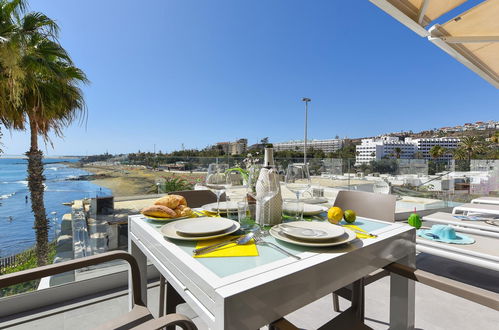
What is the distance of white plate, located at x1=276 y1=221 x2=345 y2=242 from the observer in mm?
818

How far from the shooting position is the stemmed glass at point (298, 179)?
1176 millimetres

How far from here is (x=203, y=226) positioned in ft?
3.31

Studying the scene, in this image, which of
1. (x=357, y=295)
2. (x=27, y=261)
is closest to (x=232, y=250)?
(x=357, y=295)

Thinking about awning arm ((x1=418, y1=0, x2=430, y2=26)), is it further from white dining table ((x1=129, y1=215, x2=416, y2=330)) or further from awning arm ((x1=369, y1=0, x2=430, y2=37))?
white dining table ((x1=129, y1=215, x2=416, y2=330))

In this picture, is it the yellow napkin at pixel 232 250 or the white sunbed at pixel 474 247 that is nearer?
the yellow napkin at pixel 232 250

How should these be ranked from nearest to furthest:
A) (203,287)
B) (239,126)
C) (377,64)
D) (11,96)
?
1. (203,287)
2. (11,96)
3. (377,64)
4. (239,126)

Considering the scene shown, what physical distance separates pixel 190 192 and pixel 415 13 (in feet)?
8.39

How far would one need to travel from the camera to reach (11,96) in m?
3.20

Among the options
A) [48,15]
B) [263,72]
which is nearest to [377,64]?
[263,72]

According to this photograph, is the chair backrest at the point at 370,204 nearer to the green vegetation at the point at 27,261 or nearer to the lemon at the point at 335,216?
the lemon at the point at 335,216

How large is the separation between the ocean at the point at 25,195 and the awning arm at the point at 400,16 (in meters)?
3.08

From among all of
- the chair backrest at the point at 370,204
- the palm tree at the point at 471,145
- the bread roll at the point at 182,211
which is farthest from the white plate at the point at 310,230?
the palm tree at the point at 471,145

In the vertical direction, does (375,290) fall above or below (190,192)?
below

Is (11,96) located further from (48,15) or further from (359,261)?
(359,261)
